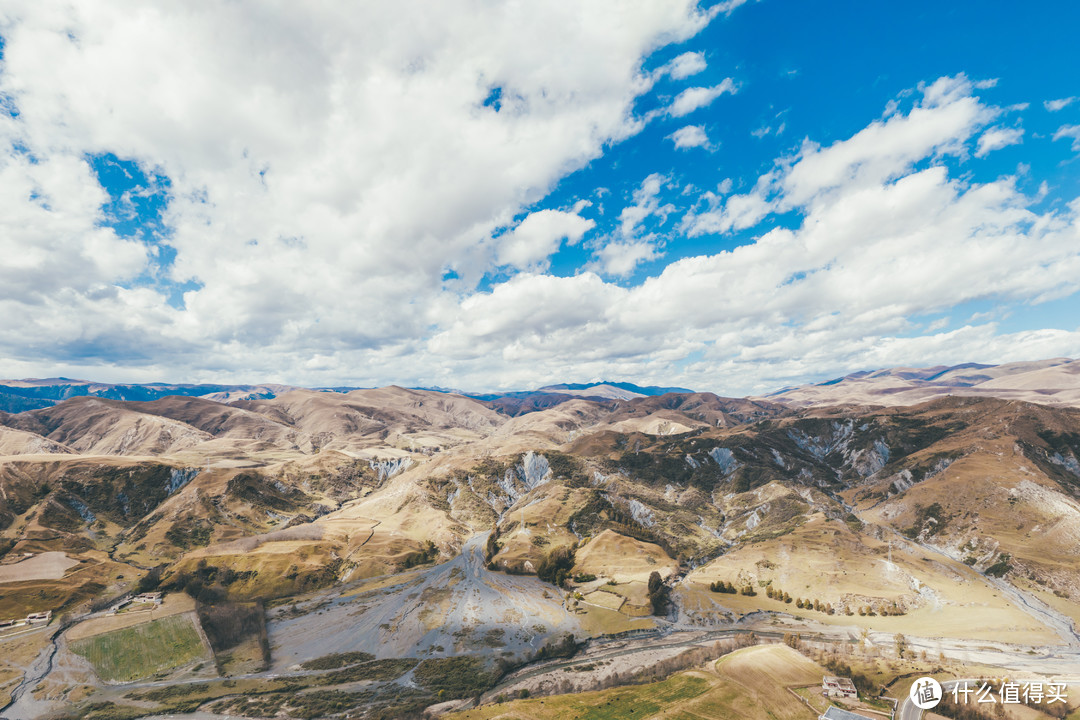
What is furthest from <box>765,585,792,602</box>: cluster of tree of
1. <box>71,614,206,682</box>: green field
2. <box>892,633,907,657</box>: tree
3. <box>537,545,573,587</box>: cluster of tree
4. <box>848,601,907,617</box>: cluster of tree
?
<box>71,614,206,682</box>: green field

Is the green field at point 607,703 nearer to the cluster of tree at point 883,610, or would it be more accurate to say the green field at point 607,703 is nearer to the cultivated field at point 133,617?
the cluster of tree at point 883,610

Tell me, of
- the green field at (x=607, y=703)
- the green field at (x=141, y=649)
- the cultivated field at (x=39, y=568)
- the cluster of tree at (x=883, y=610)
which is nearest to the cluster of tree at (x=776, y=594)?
the cluster of tree at (x=883, y=610)

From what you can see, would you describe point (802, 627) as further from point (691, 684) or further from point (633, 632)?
point (691, 684)

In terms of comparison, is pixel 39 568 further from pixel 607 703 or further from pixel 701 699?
pixel 701 699

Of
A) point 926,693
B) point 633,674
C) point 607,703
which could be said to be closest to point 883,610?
point 926,693

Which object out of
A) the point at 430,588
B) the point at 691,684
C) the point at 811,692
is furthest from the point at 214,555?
the point at 811,692

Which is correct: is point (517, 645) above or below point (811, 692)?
below

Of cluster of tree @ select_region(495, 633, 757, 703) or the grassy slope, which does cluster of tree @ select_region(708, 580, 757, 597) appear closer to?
cluster of tree @ select_region(495, 633, 757, 703)
